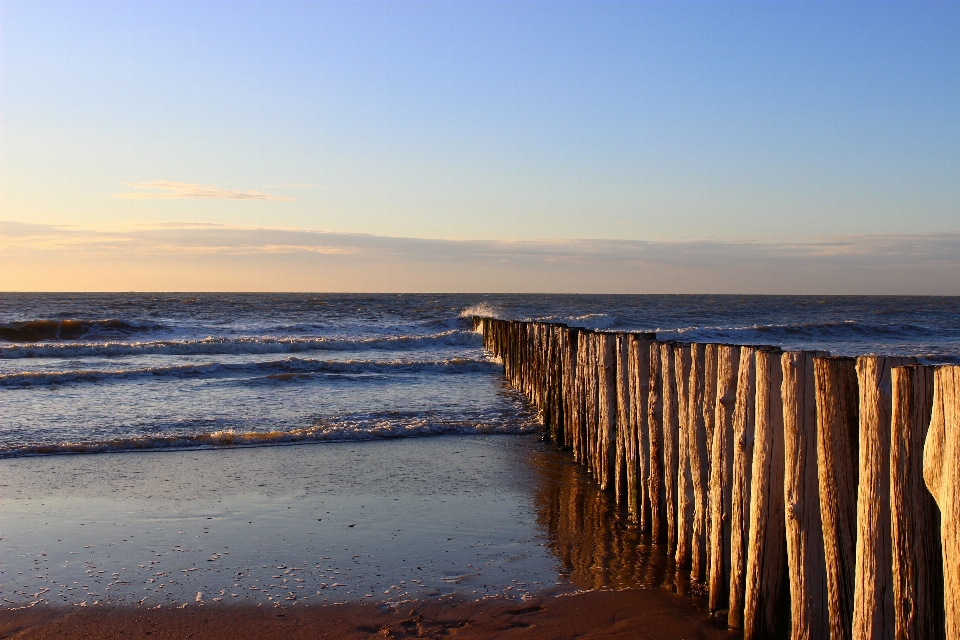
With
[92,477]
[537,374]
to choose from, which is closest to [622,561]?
[92,477]

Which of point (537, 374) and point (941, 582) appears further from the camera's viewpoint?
point (537, 374)

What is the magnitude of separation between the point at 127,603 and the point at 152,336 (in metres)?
29.4

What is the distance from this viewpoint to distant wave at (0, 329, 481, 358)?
2364 centimetres

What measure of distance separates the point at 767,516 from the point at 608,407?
3213 millimetres

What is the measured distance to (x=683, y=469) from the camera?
514cm

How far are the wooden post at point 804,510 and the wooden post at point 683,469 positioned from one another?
4.47 ft

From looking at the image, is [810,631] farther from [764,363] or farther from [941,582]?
[764,363]

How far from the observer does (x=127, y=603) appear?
4746mm

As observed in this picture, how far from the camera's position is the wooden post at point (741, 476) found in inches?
162

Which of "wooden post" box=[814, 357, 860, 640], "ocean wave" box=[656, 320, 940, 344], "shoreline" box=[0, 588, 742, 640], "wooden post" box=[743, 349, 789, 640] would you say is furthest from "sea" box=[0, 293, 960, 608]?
"ocean wave" box=[656, 320, 940, 344]

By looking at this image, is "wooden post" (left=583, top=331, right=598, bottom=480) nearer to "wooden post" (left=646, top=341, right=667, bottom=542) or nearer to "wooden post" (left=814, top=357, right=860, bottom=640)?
"wooden post" (left=646, top=341, right=667, bottom=542)

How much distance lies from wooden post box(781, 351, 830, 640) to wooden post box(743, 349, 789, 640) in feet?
0.63

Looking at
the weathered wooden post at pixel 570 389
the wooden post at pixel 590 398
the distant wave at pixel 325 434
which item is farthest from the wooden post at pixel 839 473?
the distant wave at pixel 325 434

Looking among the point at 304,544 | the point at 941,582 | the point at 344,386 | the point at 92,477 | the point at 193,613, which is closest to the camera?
the point at 941,582
